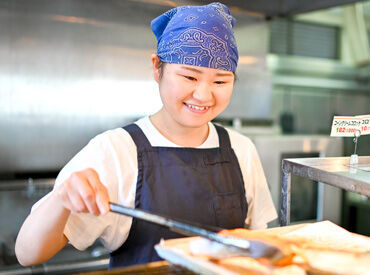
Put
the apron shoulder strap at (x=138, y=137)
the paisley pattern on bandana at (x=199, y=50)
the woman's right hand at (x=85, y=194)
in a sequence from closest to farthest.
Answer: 1. the woman's right hand at (x=85, y=194)
2. the paisley pattern on bandana at (x=199, y=50)
3. the apron shoulder strap at (x=138, y=137)

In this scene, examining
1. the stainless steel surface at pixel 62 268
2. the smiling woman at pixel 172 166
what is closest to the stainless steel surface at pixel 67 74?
the stainless steel surface at pixel 62 268

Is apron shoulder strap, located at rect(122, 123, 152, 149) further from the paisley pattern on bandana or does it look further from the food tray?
the food tray

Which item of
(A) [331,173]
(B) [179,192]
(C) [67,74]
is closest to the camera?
(A) [331,173]

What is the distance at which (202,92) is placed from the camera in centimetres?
105

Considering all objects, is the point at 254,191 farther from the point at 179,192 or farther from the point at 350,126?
the point at 350,126

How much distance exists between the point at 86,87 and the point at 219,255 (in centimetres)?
211

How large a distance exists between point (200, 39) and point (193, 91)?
133 millimetres

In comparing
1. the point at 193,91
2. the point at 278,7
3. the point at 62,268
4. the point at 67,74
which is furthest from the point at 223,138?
the point at 278,7

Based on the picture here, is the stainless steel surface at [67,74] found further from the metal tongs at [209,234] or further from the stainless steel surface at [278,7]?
the metal tongs at [209,234]

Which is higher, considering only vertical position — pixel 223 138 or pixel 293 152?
pixel 223 138

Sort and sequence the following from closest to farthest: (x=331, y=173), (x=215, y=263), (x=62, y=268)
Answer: (x=215, y=263)
(x=331, y=173)
(x=62, y=268)

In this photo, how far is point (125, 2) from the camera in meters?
2.73

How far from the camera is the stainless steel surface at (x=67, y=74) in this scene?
7.97 ft

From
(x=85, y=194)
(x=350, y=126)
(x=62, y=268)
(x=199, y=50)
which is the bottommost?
(x=62, y=268)
